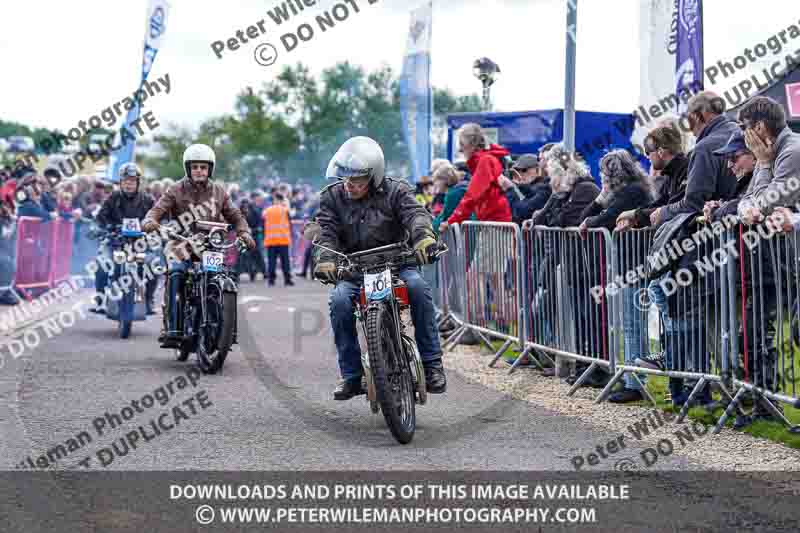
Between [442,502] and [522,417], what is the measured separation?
299 centimetres

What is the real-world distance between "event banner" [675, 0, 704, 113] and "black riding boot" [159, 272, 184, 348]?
5930 millimetres

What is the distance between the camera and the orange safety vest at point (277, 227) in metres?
27.5

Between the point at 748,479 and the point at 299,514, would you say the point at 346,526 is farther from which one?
the point at 748,479

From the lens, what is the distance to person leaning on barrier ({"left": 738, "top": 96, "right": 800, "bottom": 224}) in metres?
7.45

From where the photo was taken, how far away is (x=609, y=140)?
1939 cm

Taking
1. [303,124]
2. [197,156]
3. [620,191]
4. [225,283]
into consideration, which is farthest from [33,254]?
[303,124]

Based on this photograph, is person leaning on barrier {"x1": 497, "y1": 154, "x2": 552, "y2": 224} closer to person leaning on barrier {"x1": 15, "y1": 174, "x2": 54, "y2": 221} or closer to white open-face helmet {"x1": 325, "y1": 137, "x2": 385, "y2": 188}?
white open-face helmet {"x1": 325, "y1": 137, "x2": 385, "y2": 188}

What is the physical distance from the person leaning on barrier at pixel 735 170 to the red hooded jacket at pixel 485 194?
4.87 metres

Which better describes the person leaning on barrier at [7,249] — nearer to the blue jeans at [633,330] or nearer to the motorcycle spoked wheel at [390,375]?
the blue jeans at [633,330]

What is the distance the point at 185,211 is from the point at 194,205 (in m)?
0.11

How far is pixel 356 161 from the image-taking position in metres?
7.86

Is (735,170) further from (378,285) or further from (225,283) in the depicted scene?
(225,283)

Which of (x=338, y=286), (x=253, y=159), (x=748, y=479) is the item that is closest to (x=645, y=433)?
(x=748, y=479)

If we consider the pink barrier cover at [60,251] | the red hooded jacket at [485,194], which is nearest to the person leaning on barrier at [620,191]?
the red hooded jacket at [485,194]
